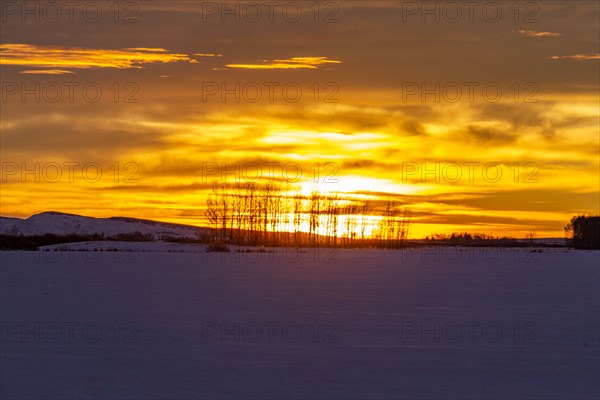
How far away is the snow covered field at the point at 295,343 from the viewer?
350 inches

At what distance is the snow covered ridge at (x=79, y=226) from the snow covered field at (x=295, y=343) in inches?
5288

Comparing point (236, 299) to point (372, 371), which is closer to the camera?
point (372, 371)

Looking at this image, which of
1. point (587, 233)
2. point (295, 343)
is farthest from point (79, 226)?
point (295, 343)

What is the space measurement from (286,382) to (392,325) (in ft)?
16.4

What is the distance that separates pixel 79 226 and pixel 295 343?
157m

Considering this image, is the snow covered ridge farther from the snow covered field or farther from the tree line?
the snow covered field

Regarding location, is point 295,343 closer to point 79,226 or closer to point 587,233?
point 587,233

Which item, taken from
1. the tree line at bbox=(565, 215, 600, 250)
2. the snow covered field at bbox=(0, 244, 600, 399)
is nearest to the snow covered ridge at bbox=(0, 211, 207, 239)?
the tree line at bbox=(565, 215, 600, 250)

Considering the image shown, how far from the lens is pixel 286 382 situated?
9.03m

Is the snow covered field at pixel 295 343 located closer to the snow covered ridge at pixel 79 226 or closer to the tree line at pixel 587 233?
the tree line at pixel 587 233

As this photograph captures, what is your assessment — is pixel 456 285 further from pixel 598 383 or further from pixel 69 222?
pixel 69 222

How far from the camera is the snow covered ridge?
155 meters

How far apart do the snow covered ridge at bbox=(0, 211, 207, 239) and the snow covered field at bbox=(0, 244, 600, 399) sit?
13432 centimetres

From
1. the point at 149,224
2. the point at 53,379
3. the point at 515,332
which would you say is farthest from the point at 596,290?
the point at 149,224
